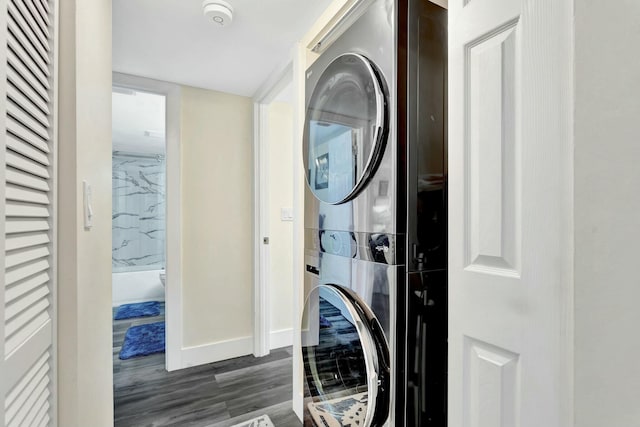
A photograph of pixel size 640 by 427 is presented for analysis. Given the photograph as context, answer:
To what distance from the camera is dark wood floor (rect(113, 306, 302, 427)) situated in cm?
176

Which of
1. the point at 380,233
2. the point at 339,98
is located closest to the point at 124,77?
the point at 339,98

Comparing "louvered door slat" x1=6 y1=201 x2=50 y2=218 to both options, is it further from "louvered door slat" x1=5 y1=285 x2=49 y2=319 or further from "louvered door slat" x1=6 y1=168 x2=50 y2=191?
"louvered door slat" x1=5 y1=285 x2=49 y2=319

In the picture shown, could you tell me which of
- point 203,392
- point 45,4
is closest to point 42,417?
point 45,4

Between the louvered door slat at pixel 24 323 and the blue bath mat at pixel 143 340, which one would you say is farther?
the blue bath mat at pixel 143 340

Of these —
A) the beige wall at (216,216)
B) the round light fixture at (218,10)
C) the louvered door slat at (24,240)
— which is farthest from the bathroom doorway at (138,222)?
the louvered door slat at (24,240)

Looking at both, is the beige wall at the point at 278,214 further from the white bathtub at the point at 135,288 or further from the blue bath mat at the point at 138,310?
the white bathtub at the point at 135,288

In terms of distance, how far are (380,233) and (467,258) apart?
0.96 feet

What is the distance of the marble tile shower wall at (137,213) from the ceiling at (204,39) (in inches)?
115

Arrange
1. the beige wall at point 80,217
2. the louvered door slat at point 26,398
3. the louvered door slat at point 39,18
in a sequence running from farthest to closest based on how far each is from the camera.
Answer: the beige wall at point 80,217, the louvered door slat at point 39,18, the louvered door slat at point 26,398

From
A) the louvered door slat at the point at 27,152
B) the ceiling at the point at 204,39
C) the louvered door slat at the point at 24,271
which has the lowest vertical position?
the louvered door slat at the point at 24,271

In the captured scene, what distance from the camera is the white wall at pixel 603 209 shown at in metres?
0.57

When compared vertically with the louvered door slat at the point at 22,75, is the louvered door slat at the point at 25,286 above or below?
below

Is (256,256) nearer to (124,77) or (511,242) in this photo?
(124,77)

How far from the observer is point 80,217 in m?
0.88
